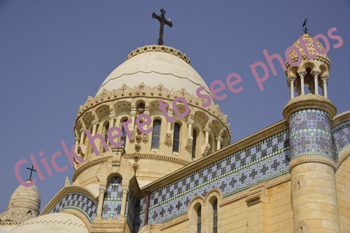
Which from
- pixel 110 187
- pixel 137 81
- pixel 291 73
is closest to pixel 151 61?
pixel 137 81

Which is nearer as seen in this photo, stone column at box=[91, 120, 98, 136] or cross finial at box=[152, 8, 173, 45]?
stone column at box=[91, 120, 98, 136]

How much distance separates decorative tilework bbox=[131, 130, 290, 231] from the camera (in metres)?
19.7

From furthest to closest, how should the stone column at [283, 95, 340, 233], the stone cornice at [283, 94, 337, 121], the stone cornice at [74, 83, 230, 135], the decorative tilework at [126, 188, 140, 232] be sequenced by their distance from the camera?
1. the stone cornice at [74, 83, 230, 135]
2. the decorative tilework at [126, 188, 140, 232]
3. the stone cornice at [283, 94, 337, 121]
4. the stone column at [283, 95, 340, 233]

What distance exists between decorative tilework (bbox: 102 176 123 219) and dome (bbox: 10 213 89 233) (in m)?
1.46

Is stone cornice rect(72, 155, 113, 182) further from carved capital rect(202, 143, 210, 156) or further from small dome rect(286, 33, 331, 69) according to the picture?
small dome rect(286, 33, 331, 69)

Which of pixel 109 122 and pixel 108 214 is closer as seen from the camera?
pixel 108 214

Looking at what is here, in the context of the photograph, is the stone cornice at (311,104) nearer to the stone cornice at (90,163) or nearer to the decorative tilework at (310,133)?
the decorative tilework at (310,133)

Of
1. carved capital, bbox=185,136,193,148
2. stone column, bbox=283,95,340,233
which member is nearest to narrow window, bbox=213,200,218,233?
stone column, bbox=283,95,340,233

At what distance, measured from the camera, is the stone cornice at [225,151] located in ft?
65.7

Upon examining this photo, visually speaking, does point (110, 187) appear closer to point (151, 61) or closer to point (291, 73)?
point (291, 73)

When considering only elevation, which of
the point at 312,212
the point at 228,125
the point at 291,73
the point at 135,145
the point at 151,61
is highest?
the point at 151,61

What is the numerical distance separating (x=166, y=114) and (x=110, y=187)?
7910 millimetres

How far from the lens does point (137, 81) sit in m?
32.9

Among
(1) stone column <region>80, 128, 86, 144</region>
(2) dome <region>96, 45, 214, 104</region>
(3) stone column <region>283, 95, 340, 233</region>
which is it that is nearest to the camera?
(3) stone column <region>283, 95, 340, 233</region>
